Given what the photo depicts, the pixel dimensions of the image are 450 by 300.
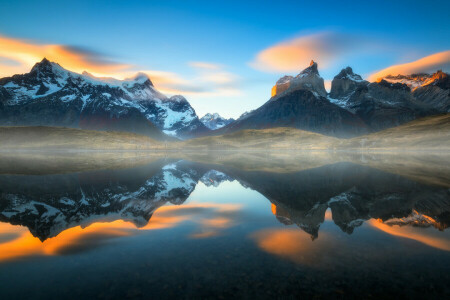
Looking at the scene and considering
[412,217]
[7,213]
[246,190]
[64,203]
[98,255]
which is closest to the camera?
[98,255]

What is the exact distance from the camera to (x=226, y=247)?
1150 centimetres

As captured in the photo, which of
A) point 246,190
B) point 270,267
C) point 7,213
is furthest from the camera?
point 246,190

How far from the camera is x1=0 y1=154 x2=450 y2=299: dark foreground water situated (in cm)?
811

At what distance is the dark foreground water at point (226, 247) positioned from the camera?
26.6 feet

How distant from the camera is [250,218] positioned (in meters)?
16.3

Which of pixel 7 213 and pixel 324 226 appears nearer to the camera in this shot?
pixel 324 226

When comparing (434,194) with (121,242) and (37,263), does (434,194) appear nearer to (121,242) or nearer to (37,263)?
(121,242)

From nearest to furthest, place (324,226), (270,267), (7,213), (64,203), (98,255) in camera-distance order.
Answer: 1. (270,267)
2. (98,255)
3. (324,226)
4. (7,213)
5. (64,203)

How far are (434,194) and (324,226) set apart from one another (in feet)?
46.3

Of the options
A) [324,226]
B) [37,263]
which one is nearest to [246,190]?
[324,226]

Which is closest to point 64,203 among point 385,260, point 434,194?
point 385,260

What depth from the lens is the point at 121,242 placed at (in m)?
12.2

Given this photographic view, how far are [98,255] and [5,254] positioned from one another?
4037mm

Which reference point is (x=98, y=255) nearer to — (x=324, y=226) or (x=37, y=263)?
(x=37, y=263)
